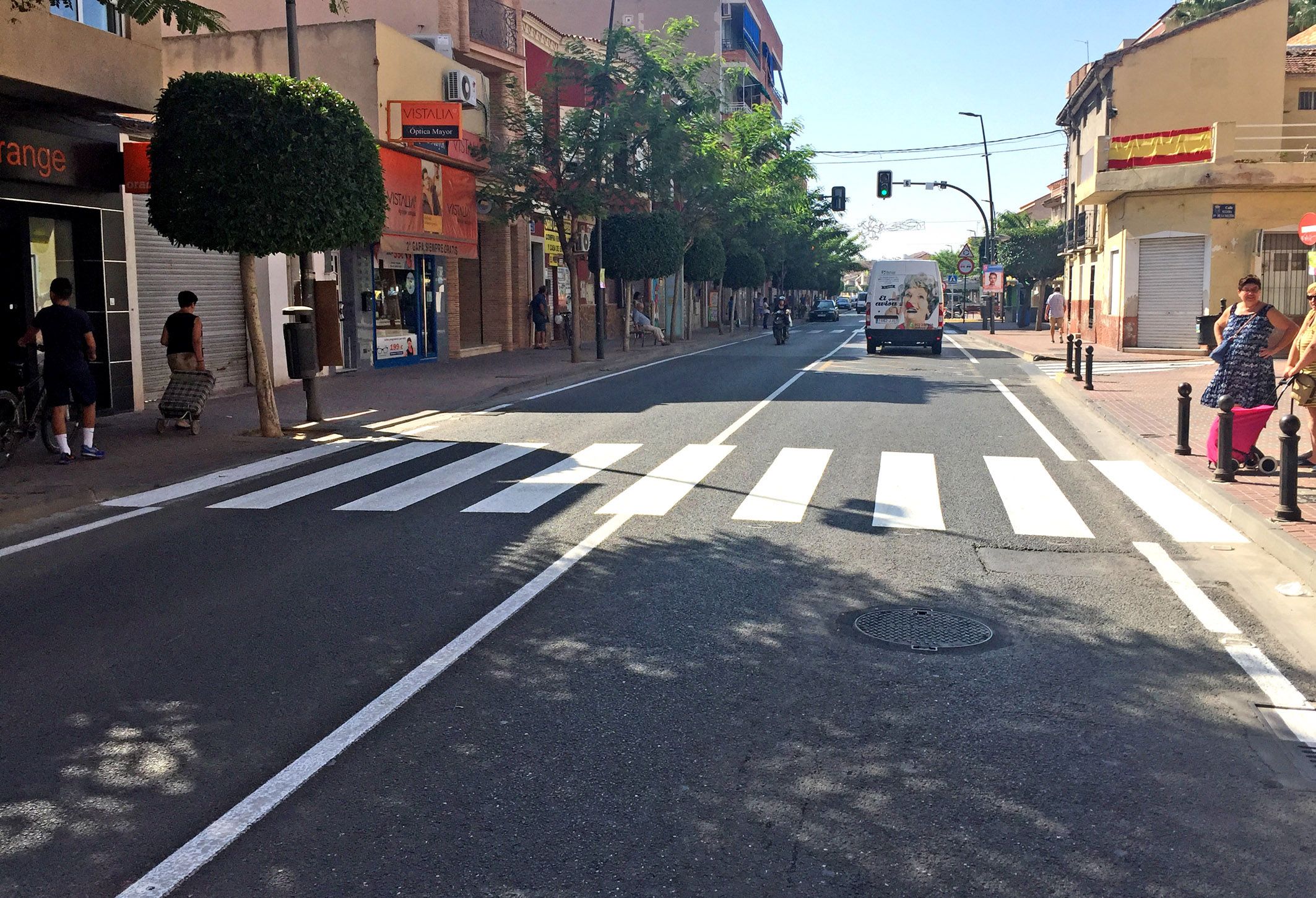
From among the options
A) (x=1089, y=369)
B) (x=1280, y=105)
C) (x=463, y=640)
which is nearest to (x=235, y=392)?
(x=1089, y=369)

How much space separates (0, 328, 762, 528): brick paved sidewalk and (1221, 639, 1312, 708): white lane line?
822cm

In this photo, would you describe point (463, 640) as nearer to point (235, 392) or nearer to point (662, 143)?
point (235, 392)

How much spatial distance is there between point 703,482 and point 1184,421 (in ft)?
16.6

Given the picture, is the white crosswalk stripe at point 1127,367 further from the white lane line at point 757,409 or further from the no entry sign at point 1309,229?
the no entry sign at point 1309,229

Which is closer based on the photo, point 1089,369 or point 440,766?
point 440,766

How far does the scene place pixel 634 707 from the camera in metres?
4.75

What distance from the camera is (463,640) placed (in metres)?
5.64

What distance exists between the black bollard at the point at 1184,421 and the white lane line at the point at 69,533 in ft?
31.0

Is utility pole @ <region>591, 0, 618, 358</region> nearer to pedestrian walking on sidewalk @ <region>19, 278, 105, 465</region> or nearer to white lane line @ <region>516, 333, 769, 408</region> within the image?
white lane line @ <region>516, 333, 769, 408</region>

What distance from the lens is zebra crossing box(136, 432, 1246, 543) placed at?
874 centimetres

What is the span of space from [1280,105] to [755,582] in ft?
112

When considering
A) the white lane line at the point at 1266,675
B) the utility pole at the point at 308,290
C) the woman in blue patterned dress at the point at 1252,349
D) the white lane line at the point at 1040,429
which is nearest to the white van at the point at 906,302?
the white lane line at the point at 1040,429

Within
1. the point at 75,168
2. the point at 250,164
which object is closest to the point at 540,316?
the point at 75,168

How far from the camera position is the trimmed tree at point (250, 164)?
40.5 feet
